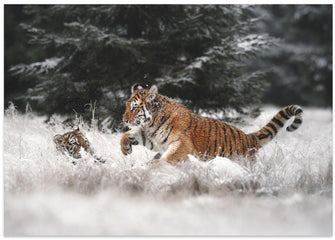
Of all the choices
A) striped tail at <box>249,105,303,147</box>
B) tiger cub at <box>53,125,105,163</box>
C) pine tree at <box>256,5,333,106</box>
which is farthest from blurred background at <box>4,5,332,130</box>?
pine tree at <box>256,5,333,106</box>

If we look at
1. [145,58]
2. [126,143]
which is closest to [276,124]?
[126,143]

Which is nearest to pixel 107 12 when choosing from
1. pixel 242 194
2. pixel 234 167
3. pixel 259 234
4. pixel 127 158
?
pixel 127 158

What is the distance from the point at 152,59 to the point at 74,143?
2737 mm

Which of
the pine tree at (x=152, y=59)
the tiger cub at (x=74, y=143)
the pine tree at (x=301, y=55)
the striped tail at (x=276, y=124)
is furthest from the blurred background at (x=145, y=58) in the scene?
the pine tree at (x=301, y=55)

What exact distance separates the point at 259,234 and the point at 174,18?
16.6ft

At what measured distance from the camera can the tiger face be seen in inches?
184

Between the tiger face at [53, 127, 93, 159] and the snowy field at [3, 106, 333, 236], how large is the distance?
11cm

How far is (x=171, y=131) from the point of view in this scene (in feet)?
14.2

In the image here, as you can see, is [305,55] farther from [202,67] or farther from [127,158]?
[127,158]

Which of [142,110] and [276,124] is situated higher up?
[142,110]

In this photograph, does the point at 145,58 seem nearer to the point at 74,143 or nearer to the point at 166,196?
the point at 74,143

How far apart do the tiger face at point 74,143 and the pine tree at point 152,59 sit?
1502 mm

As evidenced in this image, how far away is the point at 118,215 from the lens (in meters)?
3.06

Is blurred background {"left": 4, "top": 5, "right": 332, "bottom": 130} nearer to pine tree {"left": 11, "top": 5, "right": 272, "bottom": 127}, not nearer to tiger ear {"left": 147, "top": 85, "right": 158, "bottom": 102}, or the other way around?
pine tree {"left": 11, "top": 5, "right": 272, "bottom": 127}
